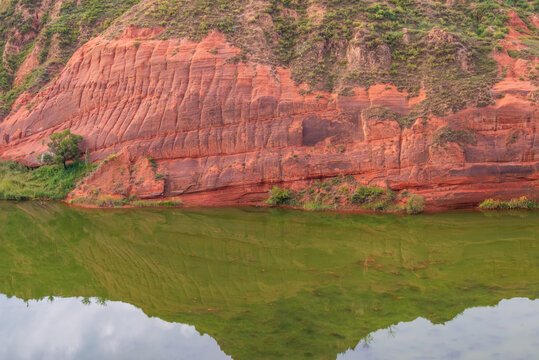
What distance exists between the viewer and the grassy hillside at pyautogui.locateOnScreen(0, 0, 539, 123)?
31.4 meters

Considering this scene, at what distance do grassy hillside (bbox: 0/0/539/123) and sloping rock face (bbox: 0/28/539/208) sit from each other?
1.20m

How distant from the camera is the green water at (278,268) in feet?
47.9

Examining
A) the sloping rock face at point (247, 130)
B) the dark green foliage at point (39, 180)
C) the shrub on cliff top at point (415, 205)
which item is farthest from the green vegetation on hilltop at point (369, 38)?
the dark green foliage at point (39, 180)

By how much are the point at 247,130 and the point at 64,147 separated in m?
13.7

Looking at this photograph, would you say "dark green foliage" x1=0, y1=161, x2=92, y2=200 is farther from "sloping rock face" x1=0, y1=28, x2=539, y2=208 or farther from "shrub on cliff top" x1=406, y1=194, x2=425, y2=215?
"shrub on cliff top" x1=406, y1=194, x2=425, y2=215

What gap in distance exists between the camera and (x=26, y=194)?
115ft

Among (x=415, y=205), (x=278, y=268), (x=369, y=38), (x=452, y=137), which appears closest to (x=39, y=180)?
(x=278, y=268)

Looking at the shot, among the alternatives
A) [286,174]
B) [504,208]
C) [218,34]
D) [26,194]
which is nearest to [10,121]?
[26,194]

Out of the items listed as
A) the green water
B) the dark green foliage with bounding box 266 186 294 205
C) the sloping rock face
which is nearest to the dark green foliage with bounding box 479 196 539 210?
the sloping rock face

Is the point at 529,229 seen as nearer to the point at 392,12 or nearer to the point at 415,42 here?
the point at 415,42

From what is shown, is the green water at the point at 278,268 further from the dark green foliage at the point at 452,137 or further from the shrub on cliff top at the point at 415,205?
the dark green foliage at the point at 452,137

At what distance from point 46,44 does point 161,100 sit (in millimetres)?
19982

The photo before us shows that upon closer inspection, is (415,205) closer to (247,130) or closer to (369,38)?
(247,130)

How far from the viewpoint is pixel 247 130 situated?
31.9 meters
